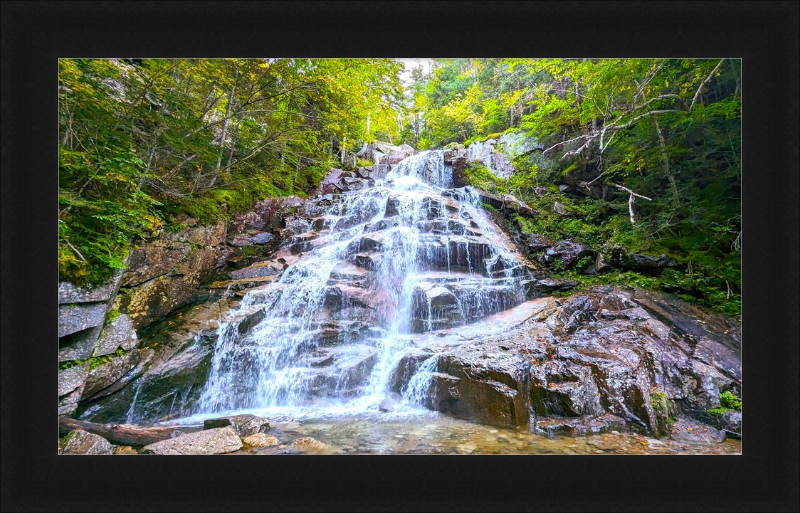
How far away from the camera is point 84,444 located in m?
2.27

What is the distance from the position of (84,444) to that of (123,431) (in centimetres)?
39

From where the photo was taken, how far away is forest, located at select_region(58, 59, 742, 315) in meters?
2.74

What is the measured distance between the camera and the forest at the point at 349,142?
2736mm

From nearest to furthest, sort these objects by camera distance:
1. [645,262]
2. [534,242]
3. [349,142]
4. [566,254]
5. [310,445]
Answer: [310,445] → [645,262] → [566,254] → [349,142] → [534,242]

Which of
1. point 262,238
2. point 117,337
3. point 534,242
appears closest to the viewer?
point 117,337

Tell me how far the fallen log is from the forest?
4.42 feet

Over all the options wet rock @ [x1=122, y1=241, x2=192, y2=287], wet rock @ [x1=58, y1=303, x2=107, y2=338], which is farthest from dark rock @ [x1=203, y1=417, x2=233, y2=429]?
wet rock @ [x1=122, y1=241, x2=192, y2=287]

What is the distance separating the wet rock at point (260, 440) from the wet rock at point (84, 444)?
3.38 feet

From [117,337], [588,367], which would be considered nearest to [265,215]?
[117,337]

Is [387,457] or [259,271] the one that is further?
[259,271]

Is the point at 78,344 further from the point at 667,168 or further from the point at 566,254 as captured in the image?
the point at 667,168

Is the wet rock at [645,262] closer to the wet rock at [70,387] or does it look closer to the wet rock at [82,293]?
the wet rock at [82,293]

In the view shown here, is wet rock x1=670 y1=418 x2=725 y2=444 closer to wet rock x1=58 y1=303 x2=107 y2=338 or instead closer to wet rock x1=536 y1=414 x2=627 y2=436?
wet rock x1=536 y1=414 x2=627 y2=436
